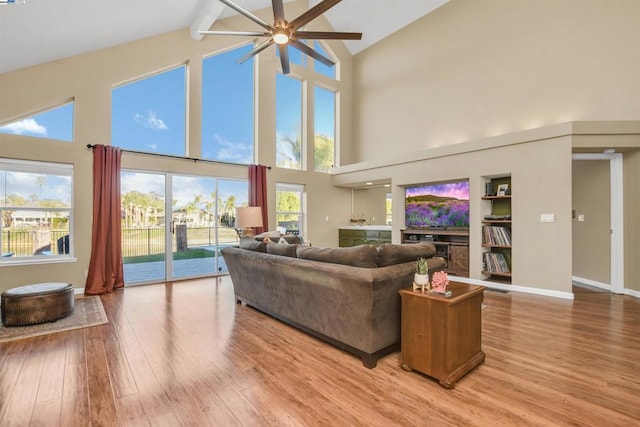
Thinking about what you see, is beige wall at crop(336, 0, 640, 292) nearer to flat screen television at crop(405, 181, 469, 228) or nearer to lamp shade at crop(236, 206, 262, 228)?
flat screen television at crop(405, 181, 469, 228)

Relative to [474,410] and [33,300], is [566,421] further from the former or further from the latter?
[33,300]

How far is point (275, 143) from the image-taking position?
7.02m

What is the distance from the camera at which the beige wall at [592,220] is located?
190 inches

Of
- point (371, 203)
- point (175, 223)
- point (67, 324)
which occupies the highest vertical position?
point (371, 203)

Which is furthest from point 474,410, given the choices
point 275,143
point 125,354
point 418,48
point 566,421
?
point 418,48

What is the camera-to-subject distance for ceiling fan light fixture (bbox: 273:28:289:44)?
3736 mm

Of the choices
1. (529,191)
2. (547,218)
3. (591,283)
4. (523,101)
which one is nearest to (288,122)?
(523,101)

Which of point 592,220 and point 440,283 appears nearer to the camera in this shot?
point 440,283

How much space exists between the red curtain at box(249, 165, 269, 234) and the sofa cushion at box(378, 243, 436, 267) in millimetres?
4340

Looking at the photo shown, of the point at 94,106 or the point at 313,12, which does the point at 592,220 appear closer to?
the point at 313,12

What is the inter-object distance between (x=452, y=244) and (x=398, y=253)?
3574 millimetres

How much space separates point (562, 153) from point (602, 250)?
2.04 m

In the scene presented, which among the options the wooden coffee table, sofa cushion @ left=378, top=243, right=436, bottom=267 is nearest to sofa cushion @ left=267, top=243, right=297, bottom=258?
sofa cushion @ left=378, top=243, right=436, bottom=267

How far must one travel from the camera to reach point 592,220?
508cm
